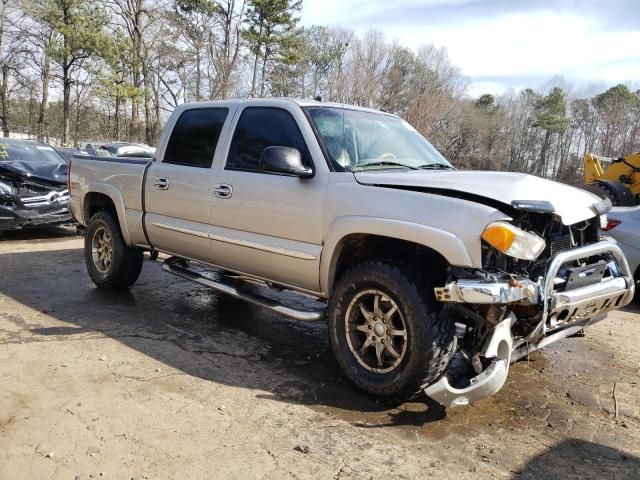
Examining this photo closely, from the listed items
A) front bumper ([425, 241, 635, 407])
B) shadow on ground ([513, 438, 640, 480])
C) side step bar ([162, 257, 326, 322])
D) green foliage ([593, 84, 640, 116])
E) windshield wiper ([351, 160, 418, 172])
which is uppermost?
green foliage ([593, 84, 640, 116])

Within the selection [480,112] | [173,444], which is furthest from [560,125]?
[173,444]

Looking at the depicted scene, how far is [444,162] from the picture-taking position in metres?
4.52

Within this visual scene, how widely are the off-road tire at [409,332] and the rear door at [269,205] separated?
480 mm

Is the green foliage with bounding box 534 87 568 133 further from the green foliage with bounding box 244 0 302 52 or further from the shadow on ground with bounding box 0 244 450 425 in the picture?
the shadow on ground with bounding box 0 244 450 425

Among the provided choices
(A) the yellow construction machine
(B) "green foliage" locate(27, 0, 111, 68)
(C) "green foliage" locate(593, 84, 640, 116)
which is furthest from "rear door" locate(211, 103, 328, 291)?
(C) "green foliage" locate(593, 84, 640, 116)

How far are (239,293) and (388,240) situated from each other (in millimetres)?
1465

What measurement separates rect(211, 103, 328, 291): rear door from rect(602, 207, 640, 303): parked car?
14.7ft

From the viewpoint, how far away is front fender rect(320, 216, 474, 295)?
120 inches

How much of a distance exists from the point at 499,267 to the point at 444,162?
159 cm

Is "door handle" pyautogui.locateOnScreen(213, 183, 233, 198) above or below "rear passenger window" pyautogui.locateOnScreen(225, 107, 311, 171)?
below

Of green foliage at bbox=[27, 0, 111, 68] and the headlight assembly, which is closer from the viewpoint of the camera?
the headlight assembly

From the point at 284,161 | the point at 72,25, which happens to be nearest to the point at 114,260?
the point at 284,161

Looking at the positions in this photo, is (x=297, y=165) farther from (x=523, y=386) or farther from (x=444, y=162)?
(x=523, y=386)

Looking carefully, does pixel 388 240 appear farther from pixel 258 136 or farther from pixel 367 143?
pixel 258 136
